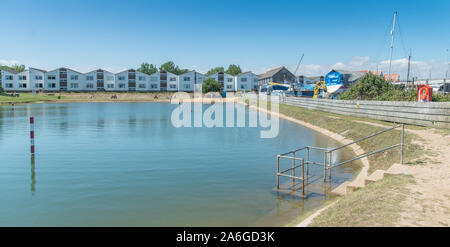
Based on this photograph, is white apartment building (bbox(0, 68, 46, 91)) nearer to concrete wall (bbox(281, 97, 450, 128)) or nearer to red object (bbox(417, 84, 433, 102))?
concrete wall (bbox(281, 97, 450, 128))

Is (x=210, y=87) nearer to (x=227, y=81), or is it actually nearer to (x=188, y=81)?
(x=188, y=81)

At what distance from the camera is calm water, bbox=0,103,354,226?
10.9 m

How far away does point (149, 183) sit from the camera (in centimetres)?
1468

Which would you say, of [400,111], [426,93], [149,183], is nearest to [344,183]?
[149,183]

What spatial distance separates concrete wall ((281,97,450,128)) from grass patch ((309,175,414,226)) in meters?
11.2

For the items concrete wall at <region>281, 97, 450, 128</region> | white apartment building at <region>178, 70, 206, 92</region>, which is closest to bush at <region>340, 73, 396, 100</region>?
concrete wall at <region>281, 97, 450, 128</region>

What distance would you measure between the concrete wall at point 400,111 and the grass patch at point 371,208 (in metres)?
11.2

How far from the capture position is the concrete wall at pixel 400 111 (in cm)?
1973

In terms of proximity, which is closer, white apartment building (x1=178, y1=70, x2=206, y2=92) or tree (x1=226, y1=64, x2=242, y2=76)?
white apartment building (x1=178, y1=70, x2=206, y2=92)

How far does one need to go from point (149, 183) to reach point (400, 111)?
1908 centimetres

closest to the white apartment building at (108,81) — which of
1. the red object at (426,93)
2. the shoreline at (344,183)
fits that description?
the shoreline at (344,183)

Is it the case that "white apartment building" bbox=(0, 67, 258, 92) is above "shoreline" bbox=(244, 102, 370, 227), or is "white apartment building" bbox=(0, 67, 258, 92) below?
above
